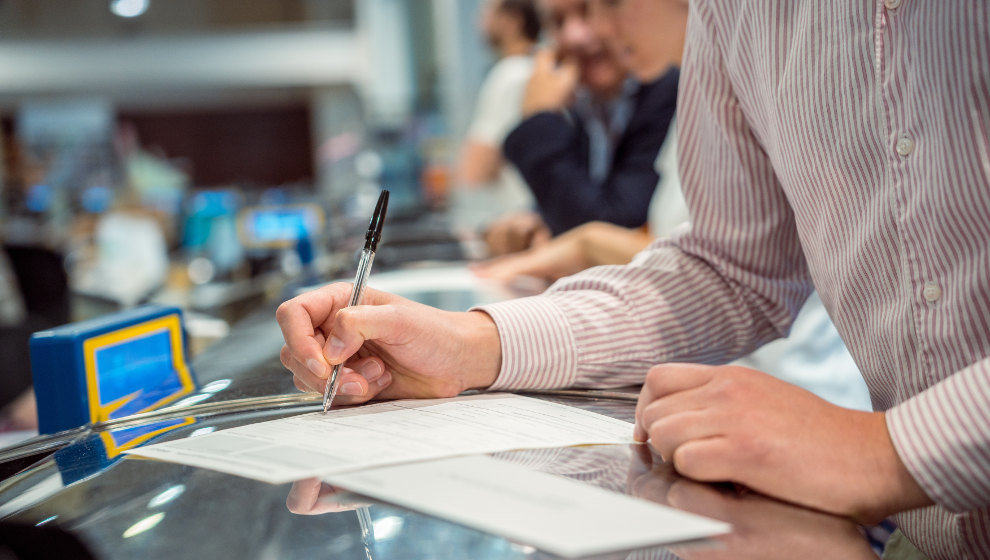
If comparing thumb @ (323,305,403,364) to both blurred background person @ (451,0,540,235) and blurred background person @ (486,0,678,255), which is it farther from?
blurred background person @ (451,0,540,235)

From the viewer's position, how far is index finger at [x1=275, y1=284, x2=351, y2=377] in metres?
0.66

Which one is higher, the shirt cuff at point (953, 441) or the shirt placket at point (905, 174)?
the shirt placket at point (905, 174)

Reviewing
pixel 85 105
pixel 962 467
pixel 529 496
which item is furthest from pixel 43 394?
pixel 85 105

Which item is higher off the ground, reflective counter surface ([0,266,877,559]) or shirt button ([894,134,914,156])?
shirt button ([894,134,914,156])

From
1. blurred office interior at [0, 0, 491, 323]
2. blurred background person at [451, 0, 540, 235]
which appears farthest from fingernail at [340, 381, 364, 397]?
blurred background person at [451, 0, 540, 235]

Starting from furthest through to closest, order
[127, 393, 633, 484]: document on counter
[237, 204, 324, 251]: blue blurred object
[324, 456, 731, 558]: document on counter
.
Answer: [237, 204, 324, 251]: blue blurred object, [127, 393, 633, 484]: document on counter, [324, 456, 731, 558]: document on counter

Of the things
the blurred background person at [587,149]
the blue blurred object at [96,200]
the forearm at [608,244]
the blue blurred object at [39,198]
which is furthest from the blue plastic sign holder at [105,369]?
the blue blurred object at [39,198]

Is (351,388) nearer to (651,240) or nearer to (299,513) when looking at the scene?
(299,513)

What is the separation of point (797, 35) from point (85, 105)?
15514mm

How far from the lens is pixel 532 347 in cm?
74

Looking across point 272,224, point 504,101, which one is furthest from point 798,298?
point 272,224

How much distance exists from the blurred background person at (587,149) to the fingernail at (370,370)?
123cm

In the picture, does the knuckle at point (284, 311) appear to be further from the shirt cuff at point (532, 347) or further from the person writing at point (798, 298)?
the shirt cuff at point (532, 347)

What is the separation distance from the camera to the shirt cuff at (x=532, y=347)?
740mm
